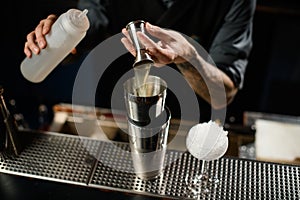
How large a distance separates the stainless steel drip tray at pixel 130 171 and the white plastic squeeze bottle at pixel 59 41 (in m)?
0.24

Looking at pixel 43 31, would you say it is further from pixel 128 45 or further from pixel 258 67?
pixel 258 67

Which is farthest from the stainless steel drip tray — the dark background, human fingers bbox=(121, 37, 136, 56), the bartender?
the dark background

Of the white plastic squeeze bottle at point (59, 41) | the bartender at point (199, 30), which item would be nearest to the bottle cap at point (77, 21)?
the white plastic squeeze bottle at point (59, 41)

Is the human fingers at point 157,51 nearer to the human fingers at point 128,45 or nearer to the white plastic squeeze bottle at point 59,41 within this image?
the human fingers at point 128,45

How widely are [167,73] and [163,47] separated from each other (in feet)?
0.40

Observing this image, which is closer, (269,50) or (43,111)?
(43,111)

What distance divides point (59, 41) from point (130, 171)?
0.44 metres

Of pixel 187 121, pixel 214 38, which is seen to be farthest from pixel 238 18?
pixel 187 121

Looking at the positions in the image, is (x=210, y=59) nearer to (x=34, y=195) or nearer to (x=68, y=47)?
(x=68, y=47)

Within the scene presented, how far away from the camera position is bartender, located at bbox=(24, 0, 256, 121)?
57.5 inches

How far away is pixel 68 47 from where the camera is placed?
1.18 meters

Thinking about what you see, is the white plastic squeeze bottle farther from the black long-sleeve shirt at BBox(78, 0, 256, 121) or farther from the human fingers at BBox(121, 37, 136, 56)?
the black long-sleeve shirt at BBox(78, 0, 256, 121)

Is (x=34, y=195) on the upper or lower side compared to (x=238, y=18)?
lower

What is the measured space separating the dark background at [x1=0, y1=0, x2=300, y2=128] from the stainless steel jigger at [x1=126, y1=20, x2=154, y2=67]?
137cm
